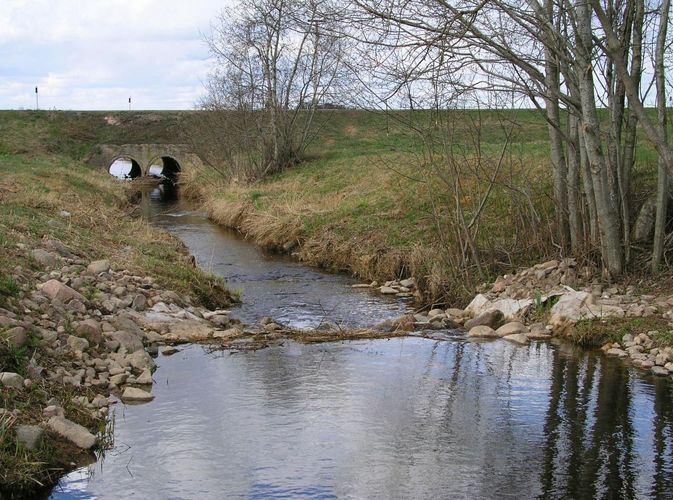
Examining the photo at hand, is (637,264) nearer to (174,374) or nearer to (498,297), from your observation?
(498,297)

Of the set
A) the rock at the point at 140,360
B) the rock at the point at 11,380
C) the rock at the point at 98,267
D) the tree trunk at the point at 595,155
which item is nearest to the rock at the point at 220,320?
the rock at the point at 98,267

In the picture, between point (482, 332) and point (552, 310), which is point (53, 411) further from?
point (552, 310)

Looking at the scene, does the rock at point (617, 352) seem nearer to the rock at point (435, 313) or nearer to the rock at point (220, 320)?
the rock at point (435, 313)

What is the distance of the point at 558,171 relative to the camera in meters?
12.7

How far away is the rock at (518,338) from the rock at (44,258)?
633 cm

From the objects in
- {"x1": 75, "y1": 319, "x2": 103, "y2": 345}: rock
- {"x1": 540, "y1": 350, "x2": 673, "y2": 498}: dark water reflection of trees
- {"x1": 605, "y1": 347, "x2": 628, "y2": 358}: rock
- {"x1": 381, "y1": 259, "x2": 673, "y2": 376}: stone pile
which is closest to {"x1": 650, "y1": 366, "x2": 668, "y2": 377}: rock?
{"x1": 381, "y1": 259, "x2": 673, "y2": 376}: stone pile

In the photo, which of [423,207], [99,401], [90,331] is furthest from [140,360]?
[423,207]

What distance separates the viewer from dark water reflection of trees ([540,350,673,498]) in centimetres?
604

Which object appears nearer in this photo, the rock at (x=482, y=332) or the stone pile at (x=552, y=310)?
the stone pile at (x=552, y=310)

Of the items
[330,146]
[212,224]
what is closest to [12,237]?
[212,224]

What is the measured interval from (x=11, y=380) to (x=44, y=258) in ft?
14.7

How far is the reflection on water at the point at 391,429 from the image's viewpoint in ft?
19.8

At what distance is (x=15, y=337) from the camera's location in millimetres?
7566

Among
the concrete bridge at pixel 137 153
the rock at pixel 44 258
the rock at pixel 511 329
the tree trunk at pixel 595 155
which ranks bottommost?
the rock at pixel 511 329
